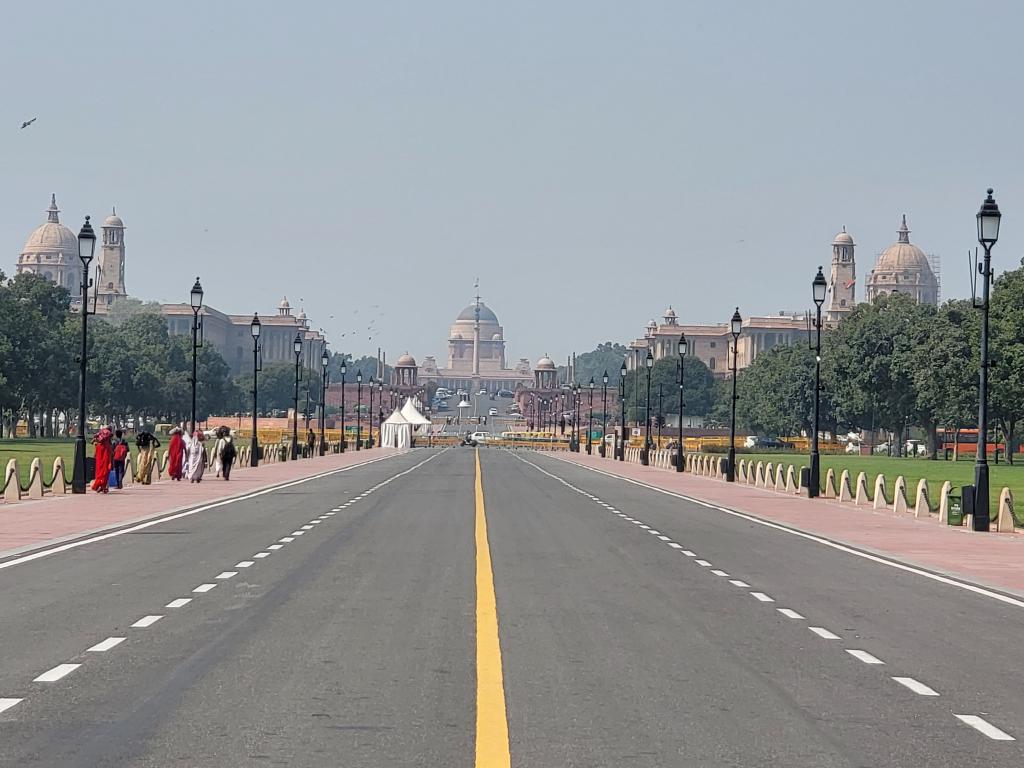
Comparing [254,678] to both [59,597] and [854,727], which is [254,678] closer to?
[854,727]

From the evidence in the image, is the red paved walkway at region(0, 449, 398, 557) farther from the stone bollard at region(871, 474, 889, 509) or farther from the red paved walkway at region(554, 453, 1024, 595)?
the stone bollard at region(871, 474, 889, 509)

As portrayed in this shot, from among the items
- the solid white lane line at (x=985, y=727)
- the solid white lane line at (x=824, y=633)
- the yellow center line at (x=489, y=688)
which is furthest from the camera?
the solid white lane line at (x=824, y=633)

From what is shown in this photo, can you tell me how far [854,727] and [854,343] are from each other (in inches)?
4983

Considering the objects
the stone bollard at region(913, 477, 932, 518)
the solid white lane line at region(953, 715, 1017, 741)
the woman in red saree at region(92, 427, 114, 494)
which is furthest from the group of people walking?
the solid white lane line at region(953, 715, 1017, 741)

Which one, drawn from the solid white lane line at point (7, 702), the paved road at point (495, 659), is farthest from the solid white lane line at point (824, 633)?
the solid white lane line at point (7, 702)

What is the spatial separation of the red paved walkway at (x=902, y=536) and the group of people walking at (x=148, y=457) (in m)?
14.6

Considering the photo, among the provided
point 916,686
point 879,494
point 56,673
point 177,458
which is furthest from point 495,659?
point 177,458

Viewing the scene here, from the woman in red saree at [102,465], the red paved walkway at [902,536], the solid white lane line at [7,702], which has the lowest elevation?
the solid white lane line at [7,702]

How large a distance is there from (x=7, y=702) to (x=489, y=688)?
122 inches

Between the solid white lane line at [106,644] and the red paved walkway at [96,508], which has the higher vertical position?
the red paved walkway at [96,508]

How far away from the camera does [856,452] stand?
162750 millimetres

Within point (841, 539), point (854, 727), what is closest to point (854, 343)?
point (841, 539)

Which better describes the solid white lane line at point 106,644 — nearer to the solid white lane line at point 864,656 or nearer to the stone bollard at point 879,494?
the solid white lane line at point 864,656

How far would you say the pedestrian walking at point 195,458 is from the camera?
2093 inches
